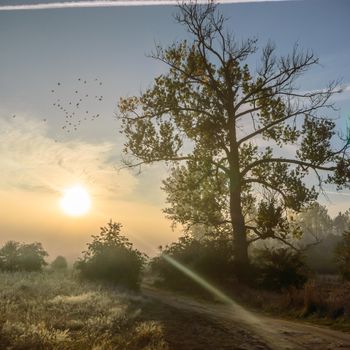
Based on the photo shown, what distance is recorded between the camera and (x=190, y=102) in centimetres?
2478

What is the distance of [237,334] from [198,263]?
43.9 feet

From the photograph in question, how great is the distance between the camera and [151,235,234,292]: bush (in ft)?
70.4

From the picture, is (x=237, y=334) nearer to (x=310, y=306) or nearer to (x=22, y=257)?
(x=310, y=306)

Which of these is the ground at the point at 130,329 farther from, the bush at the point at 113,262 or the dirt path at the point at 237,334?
the bush at the point at 113,262

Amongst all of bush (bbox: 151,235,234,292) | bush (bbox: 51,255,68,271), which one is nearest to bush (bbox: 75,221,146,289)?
bush (bbox: 151,235,234,292)

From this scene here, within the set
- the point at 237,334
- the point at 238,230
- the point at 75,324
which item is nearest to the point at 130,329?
the point at 75,324

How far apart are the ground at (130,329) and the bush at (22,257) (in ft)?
45.1

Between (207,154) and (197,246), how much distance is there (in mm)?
5618

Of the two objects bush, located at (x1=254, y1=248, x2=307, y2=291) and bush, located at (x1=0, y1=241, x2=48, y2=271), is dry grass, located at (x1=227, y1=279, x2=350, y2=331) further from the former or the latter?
bush, located at (x1=0, y1=241, x2=48, y2=271)

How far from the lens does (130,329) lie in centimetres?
864

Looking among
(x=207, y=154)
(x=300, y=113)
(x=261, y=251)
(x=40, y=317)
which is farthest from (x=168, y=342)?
(x=300, y=113)

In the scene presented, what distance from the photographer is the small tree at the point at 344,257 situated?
22.1 metres

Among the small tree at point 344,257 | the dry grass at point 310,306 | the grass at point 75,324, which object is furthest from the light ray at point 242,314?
the small tree at point 344,257

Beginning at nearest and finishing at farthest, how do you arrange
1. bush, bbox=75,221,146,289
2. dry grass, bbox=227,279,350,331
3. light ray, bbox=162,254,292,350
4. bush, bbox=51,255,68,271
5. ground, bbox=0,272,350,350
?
ground, bbox=0,272,350,350 < light ray, bbox=162,254,292,350 < dry grass, bbox=227,279,350,331 < bush, bbox=75,221,146,289 < bush, bbox=51,255,68,271
